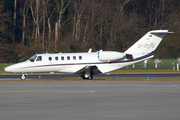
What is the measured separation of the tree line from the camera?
42344mm

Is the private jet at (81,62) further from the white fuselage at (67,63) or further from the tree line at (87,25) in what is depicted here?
the tree line at (87,25)

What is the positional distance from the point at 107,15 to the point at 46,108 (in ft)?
119

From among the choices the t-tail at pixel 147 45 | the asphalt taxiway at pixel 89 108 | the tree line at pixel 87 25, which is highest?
the tree line at pixel 87 25

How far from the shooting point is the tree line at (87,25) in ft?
139

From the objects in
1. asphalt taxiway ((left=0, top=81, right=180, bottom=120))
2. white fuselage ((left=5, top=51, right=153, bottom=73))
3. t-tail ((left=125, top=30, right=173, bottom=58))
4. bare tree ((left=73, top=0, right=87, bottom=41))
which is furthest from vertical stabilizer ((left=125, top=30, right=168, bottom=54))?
bare tree ((left=73, top=0, right=87, bottom=41))

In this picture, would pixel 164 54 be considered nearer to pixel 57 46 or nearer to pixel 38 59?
pixel 38 59

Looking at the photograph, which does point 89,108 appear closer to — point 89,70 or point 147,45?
point 89,70

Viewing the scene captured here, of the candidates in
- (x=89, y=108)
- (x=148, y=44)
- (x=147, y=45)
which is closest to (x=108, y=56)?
(x=147, y=45)

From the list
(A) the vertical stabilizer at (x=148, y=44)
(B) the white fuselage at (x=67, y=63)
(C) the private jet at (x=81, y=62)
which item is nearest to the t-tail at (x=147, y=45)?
(A) the vertical stabilizer at (x=148, y=44)

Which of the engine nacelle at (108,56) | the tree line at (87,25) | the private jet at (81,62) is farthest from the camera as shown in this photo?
the tree line at (87,25)

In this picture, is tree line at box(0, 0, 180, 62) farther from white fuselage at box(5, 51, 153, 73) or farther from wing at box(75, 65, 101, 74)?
wing at box(75, 65, 101, 74)

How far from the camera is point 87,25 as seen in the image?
159ft

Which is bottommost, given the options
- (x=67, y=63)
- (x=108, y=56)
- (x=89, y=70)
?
(x=89, y=70)

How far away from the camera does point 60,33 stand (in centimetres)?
5022
